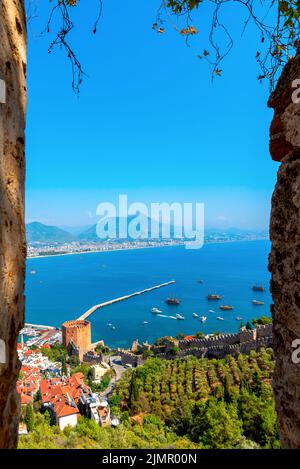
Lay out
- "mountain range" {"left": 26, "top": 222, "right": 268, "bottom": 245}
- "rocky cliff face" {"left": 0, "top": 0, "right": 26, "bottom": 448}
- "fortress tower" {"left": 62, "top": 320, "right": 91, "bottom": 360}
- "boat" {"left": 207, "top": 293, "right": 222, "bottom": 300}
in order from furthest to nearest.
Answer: "mountain range" {"left": 26, "top": 222, "right": 268, "bottom": 245}, "boat" {"left": 207, "top": 293, "right": 222, "bottom": 300}, "fortress tower" {"left": 62, "top": 320, "right": 91, "bottom": 360}, "rocky cliff face" {"left": 0, "top": 0, "right": 26, "bottom": 448}

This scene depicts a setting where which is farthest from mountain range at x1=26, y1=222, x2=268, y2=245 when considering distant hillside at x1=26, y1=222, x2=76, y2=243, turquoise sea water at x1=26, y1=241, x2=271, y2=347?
turquoise sea water at x1=26, y1=241, x2=271, y2=347

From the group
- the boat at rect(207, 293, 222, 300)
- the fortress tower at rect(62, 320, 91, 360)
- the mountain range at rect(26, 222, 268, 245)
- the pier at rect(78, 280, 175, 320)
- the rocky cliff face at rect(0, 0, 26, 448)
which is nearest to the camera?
the rocky cliff face at rect(0, 0, 26, 448)

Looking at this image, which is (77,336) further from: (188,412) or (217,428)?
(217,428)

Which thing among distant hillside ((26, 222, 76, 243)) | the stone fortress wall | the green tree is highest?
distant hillside ((26, 222, 76, 243))

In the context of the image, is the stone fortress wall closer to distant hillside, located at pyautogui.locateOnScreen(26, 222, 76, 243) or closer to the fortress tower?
the fortress tower

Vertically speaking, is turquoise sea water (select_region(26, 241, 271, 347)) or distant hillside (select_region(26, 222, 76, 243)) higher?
distant hillside (select_region(26, 222, 76, 243))
